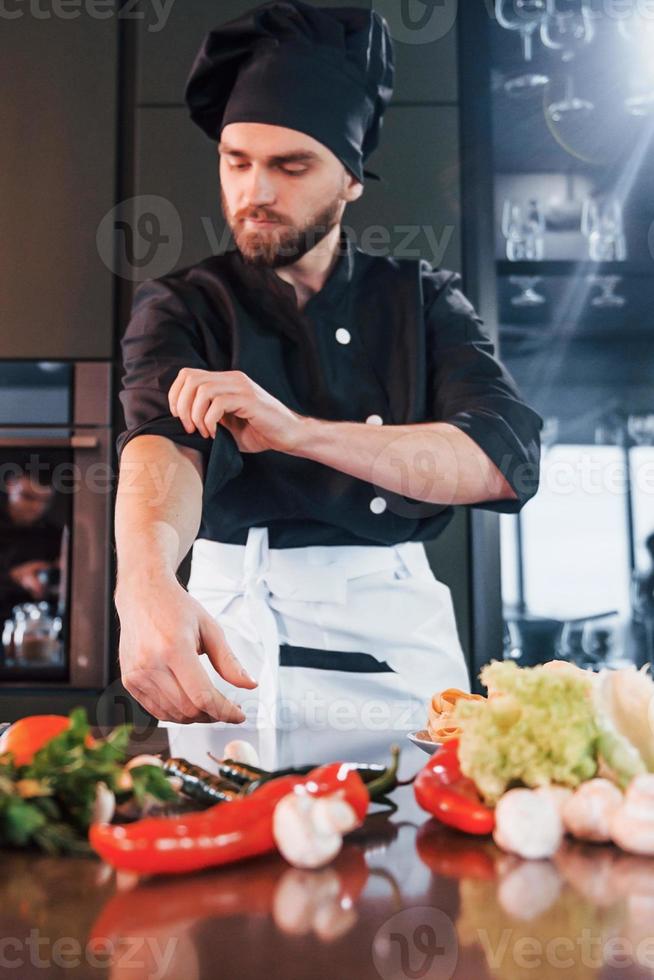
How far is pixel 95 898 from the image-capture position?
49cm

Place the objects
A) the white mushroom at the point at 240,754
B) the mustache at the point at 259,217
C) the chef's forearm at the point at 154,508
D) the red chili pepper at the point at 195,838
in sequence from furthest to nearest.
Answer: the mustache at the point at 259,217
the chef's forearm at the point at 154,508
the white mushroom at the point at 240,754
the red chili pepper at the point at 195,838

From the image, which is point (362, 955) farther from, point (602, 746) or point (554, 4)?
point (554, 4)

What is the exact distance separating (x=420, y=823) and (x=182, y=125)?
1.77 m

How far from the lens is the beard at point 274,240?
1.54 meters

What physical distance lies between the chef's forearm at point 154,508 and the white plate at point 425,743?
303 millimetres

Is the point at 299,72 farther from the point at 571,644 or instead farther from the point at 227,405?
the point at 571,644

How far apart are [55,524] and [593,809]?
1.63 m

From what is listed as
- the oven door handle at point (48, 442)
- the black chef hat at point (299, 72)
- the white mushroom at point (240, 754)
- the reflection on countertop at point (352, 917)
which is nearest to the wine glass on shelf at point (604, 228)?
the black chef hat at point (299, 72)

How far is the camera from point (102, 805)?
56cm

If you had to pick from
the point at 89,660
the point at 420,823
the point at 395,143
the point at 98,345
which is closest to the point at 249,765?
the point at 420,823

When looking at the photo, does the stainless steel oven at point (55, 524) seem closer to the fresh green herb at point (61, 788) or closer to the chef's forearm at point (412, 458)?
the chef's forearm at point (412, 458)

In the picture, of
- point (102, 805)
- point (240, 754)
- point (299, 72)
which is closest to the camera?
point (102, 805)

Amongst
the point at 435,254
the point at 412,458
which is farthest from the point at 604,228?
the point at 412,458

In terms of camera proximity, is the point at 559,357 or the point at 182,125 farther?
the point at 559,357
